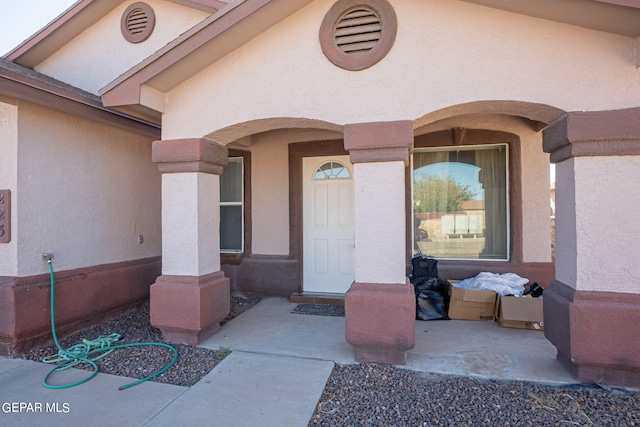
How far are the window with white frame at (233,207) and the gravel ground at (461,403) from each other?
12.7 feet

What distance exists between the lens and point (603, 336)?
3.03m

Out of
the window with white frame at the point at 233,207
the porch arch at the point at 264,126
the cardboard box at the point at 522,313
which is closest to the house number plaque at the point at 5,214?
the porch arch at the point at 264,126

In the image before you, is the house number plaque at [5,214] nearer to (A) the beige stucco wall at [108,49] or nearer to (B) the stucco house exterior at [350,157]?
(B) the stucco house exterior at [350,157]

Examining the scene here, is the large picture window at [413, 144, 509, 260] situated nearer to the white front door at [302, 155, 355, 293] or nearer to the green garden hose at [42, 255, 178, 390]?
the white front door at [302, 155, 355, 293]

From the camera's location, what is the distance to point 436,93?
3451 mm

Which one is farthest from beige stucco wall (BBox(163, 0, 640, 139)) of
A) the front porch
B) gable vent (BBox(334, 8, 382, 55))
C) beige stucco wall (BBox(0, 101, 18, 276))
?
the front porch

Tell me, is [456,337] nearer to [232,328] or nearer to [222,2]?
[232,328]

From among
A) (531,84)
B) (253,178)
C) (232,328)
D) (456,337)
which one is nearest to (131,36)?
(253,178)

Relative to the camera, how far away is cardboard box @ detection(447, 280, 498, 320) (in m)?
4.85

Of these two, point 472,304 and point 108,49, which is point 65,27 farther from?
point 472,304

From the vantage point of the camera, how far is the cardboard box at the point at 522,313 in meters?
4.49

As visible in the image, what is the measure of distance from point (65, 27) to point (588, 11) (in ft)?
23.9

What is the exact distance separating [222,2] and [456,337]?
5813mm

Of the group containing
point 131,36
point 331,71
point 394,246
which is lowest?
point 394,246
